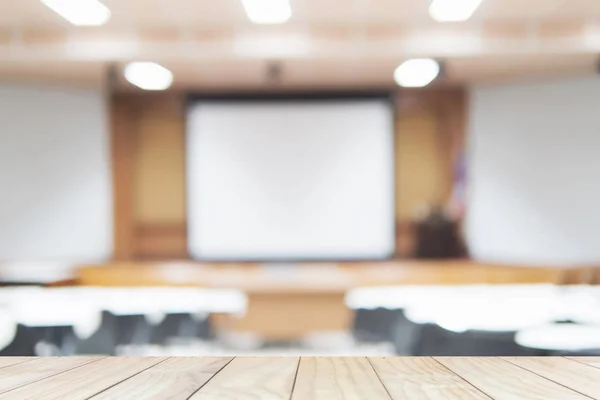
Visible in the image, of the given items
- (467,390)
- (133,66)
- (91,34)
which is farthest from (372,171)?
(467,390)

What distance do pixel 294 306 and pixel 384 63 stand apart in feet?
9.24

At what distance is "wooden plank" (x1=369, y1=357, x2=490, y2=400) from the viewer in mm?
1226

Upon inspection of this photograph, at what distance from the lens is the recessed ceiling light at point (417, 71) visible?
5.82 m

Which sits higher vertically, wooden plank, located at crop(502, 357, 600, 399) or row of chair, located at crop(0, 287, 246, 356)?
wooden plank, located at crop(502, 357, 600, 399)

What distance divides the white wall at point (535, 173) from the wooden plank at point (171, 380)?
19.2 ft

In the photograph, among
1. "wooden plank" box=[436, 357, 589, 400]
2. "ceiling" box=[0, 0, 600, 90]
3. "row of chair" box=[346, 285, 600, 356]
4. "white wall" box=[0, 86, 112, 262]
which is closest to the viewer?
"wooden plank" box=[436, 357, 589, 400]

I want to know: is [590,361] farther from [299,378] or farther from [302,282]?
[302,282]

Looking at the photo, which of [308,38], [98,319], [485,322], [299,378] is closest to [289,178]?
[308,38]

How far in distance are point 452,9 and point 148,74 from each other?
10.1 feet

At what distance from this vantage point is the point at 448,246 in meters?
6.77

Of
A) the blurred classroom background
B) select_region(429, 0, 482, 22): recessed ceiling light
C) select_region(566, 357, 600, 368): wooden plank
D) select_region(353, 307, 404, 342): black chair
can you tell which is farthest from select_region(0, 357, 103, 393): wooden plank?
select_region(429, 0, 482, 22): recessed ceiling light

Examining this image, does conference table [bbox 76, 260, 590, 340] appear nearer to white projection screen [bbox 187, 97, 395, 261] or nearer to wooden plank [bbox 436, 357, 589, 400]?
white projection screen [bbox 187, 97, 395, 261]

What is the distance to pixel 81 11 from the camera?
4945 mm

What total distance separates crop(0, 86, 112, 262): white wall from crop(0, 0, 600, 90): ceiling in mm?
892
